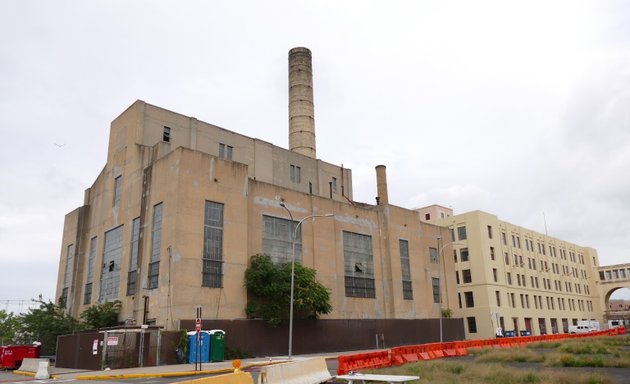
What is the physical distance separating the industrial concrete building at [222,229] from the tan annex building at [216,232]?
10 cm

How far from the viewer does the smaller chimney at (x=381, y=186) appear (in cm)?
5416

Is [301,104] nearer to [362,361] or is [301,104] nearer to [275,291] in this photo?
[275,291]

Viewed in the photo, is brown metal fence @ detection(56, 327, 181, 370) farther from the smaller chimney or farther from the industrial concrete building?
the smaller chimney

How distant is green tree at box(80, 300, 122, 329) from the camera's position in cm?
3781

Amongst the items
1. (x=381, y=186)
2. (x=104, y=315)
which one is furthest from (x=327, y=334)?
(x=381, y=186)

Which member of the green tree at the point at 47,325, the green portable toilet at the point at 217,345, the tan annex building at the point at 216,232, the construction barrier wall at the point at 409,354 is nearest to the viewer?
the construction barrier wall at the point at 409,354

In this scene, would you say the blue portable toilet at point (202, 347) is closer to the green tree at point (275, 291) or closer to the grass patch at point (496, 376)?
the green tree at point (275, 291)

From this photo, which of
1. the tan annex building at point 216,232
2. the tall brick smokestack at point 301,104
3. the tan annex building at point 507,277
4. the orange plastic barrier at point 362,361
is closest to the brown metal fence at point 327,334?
the tan annex building at point 216,232

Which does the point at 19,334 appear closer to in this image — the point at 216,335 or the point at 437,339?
the point at 216,335

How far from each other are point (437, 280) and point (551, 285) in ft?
117

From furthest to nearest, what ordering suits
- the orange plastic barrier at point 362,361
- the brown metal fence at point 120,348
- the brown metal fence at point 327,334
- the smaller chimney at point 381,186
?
1. the smaller chimney at point 381,186
2. the brown metal fence at point 327,334
3. the brown metal fence at point 120,348
4. the orange plastic barrier at point 362,361

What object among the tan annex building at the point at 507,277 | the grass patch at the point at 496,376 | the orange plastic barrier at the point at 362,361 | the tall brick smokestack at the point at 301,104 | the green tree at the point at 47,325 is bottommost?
the grass patch at the point at 496,376

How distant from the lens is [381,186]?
180 feet

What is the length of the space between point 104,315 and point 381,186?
29745mm
